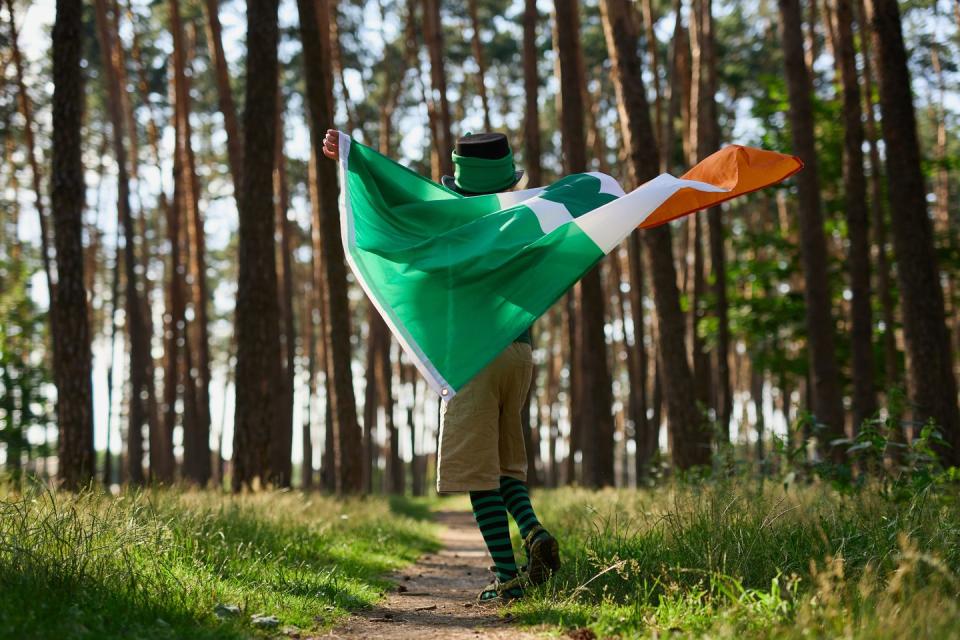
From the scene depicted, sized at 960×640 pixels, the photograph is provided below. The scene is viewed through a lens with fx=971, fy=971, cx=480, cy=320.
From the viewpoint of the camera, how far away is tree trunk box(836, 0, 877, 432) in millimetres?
14945

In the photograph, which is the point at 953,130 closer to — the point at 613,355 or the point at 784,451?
the point at 613,355

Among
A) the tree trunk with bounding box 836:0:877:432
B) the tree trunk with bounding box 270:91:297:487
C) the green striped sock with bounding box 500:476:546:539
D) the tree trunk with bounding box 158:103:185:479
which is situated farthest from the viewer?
the tree trunk with bounding box 158:103:185:479

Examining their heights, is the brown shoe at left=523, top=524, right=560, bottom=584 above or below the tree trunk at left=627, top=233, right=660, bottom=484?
below

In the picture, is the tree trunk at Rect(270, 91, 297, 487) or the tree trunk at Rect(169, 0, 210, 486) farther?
the tree trunk at Rect(169, 0, 210, 486)

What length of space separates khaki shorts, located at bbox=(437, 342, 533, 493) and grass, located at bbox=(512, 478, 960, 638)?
2.28 feet

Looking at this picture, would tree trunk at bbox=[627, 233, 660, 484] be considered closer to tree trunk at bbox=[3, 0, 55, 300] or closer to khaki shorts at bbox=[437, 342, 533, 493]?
tree trunk at bbox=[3, 0, 55, 300]

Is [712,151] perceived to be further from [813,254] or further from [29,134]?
[29,134]

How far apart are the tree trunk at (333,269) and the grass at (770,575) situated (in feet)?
27.7

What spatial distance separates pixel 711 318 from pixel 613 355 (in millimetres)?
24683

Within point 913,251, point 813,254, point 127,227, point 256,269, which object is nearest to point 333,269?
point 256,269

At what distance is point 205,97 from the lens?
1268 inches

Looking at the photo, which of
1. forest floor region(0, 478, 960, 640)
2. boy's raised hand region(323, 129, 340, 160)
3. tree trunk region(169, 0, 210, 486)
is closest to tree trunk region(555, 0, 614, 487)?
forest floor region(0, 478, 960, 640)

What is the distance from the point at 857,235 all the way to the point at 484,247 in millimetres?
11992

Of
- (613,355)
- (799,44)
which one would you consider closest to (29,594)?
(799,44)
